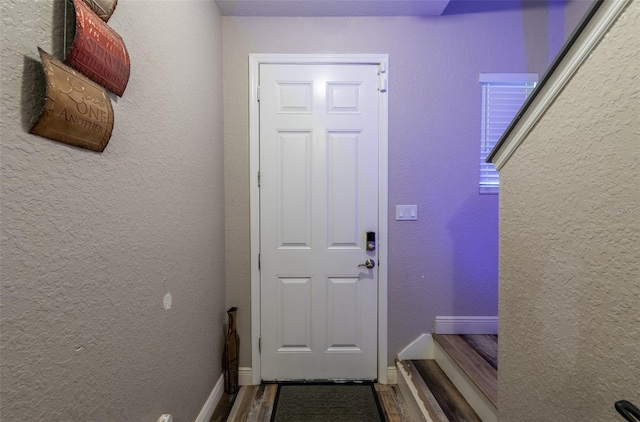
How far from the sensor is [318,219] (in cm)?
192

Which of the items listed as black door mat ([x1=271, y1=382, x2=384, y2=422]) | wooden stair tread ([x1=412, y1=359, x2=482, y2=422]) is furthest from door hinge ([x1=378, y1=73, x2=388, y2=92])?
black door mat ([x1=271, y1=382, x2=384, y2=422])

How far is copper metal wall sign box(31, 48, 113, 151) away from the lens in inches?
24.1

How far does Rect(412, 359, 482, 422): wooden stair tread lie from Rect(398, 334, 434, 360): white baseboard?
3 centimetres

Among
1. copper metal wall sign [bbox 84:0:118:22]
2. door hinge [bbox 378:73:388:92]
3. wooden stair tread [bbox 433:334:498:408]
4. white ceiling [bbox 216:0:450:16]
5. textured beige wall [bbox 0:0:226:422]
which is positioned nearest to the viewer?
textured beige wall [bbox 0:0:226:422]

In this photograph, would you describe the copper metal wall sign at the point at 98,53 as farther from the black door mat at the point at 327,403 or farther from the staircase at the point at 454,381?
the staircase at the point at 454,381

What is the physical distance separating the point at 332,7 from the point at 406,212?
1.49 metres

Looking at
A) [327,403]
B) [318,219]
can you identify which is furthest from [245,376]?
[318,219]

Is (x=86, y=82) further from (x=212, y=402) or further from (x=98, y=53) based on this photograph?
(x=212, y=402)

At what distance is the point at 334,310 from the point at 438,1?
2204mm

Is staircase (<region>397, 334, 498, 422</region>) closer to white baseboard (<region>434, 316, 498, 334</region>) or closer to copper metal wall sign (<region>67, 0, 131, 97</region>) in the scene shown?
white baseboard (<region>434, 316, 498, 334</region>)

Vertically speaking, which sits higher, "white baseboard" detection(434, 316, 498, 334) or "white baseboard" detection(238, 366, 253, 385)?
"white baseboard" detection(434, 316, 498, 334)

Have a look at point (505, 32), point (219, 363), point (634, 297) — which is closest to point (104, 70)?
point (634, 297)

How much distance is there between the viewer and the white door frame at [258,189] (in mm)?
1889

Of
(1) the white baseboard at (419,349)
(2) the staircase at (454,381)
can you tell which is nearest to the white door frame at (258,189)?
(1) the white baseboard at (419,349)
